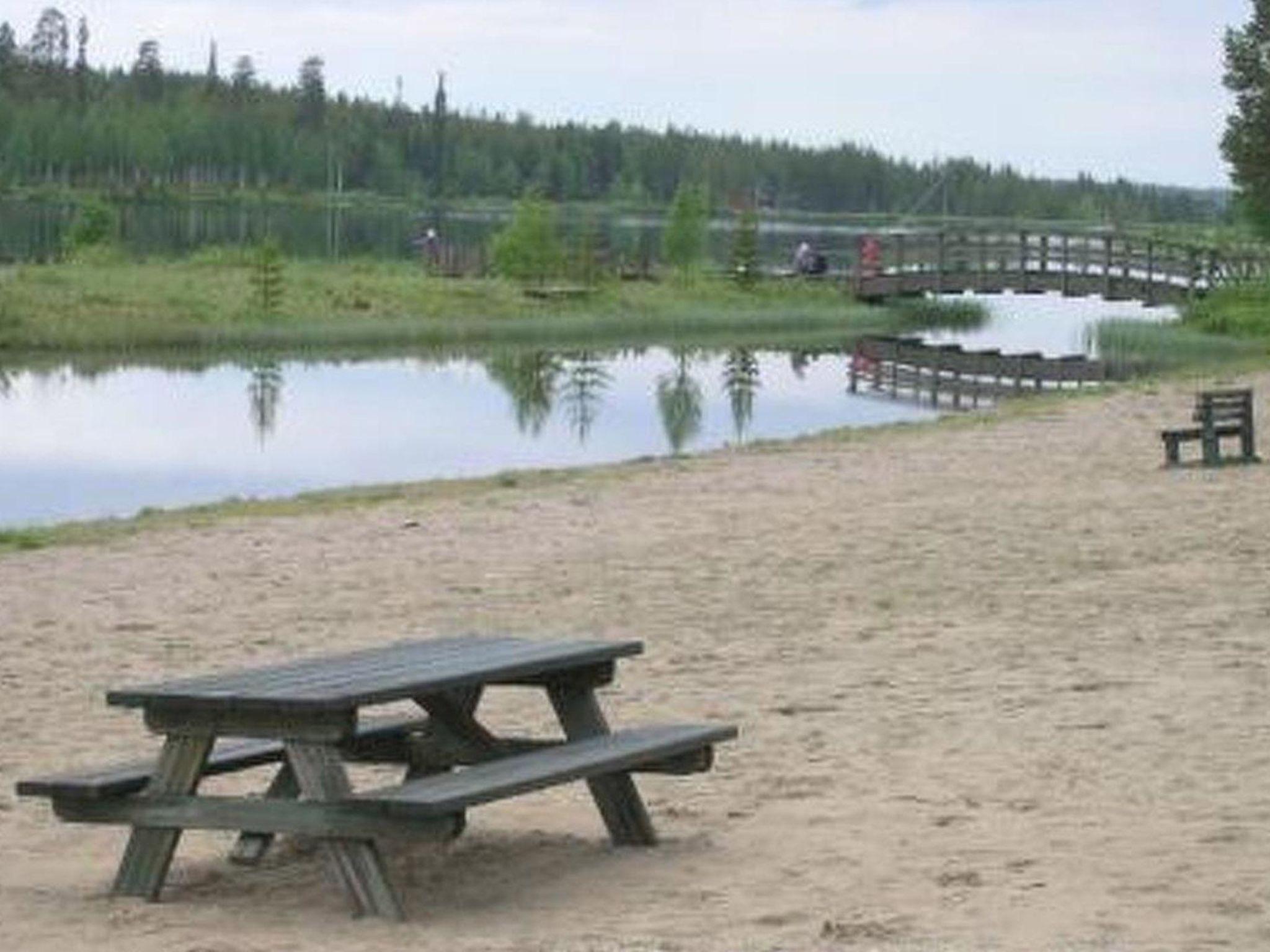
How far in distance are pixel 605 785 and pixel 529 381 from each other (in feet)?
119

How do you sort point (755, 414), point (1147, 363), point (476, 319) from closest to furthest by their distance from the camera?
point (755, 414) → point (1147, 363) → point (476, 319)

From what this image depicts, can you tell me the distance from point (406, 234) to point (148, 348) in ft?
234

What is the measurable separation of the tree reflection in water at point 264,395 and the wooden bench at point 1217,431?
44.7 ft

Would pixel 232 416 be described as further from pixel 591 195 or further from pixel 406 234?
pixel 591 195

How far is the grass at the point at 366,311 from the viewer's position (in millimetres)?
50312

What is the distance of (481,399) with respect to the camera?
1592 inches

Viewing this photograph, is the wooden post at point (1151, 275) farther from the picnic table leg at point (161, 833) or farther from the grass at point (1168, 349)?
the picnic table leg at point (161, 833)

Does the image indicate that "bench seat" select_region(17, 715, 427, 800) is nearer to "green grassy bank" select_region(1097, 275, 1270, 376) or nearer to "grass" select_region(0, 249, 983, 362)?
"green grassy bank" select_region(1097, 275, 1270, 376)

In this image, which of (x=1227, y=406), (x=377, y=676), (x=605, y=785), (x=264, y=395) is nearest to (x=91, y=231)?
(x=264, y=395)

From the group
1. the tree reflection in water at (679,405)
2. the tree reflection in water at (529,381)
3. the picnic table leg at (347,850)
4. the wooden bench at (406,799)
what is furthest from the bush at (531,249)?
the picnic table leg at (347,850)

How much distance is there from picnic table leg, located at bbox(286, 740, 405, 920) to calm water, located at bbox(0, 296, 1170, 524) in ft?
55.2

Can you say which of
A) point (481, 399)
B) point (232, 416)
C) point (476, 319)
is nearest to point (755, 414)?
point (481, 399)

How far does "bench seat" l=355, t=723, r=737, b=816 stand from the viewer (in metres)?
7.01

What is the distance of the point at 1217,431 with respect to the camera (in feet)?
72.9
